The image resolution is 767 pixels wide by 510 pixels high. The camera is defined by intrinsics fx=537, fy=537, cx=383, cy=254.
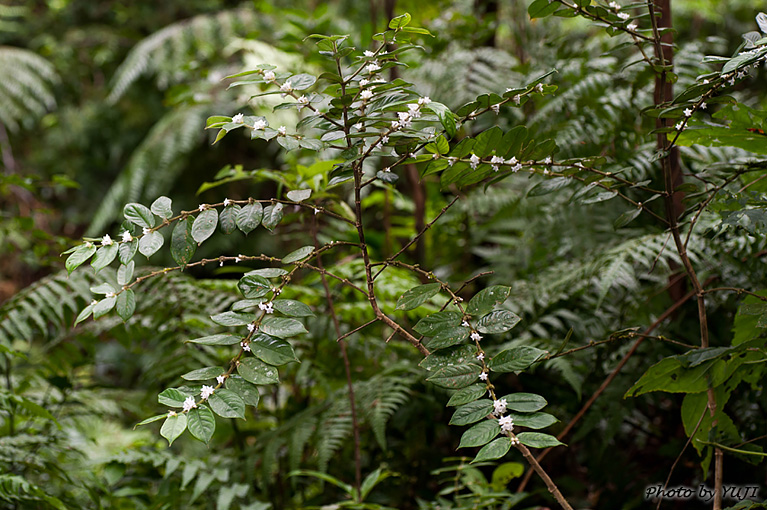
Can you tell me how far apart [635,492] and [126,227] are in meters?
0.96

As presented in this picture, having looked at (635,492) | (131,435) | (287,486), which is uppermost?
(635,492)

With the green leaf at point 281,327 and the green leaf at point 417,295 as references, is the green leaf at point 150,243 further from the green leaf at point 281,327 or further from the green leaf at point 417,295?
the green leaf at point 417,295

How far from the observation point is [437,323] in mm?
559

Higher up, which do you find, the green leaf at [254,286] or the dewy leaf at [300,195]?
the dewy leaf at [300,195]

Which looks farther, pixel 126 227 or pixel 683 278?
pixel 683 278

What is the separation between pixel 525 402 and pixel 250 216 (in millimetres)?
332

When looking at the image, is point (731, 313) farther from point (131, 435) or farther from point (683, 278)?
point (131, 435)

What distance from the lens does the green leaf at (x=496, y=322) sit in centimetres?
53

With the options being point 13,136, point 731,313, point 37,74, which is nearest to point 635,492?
point 731,313

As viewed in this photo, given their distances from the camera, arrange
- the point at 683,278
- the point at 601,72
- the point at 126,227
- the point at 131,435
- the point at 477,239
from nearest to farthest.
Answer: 1. the point at 126,227
2. the point at 683,278
3. the point at 601,72
4. the point at 477,239
5. the point at 131,435

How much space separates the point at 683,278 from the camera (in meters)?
0.98

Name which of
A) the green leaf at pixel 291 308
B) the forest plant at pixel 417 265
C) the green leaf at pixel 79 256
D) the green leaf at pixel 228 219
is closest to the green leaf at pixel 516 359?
the forest plant at pixel 417 265

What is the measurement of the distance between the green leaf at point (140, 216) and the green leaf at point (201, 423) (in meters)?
0.20

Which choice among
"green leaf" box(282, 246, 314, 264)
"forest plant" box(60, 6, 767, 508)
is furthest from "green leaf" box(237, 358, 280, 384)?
"green leaf" box(282, 246, 314, 264)
